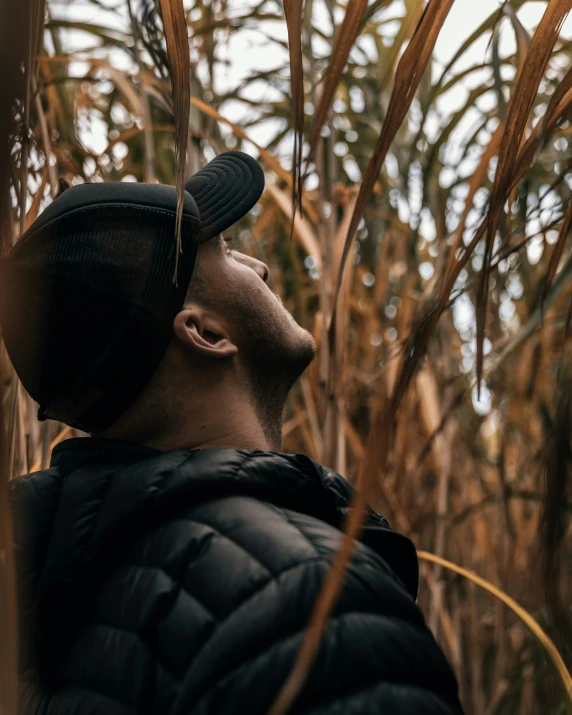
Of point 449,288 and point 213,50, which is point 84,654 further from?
point 213,50

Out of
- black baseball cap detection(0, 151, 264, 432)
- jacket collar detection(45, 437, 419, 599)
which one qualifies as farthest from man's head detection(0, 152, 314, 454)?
jacket collar detection(45, 437, 419, 599)

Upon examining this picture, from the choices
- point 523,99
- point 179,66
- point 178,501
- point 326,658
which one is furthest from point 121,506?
point 523,99

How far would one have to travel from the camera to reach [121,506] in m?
0.57

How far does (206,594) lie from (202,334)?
298mm

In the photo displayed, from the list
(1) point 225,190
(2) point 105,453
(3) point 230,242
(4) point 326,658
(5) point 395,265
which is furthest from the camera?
(5) point 395,265

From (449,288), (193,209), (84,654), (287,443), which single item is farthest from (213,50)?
(84,654)

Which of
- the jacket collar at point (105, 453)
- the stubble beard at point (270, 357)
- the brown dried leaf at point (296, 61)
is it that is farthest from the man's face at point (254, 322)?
the brown dried leaf at point (296, 61)

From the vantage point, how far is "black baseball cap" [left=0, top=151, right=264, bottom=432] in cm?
71

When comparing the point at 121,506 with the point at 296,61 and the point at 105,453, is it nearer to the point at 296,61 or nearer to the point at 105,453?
the point at 105,453

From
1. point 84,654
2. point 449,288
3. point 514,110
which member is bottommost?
point 84,654

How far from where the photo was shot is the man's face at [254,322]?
776mm

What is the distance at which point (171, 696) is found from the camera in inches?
19.5

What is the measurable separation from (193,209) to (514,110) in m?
0.32

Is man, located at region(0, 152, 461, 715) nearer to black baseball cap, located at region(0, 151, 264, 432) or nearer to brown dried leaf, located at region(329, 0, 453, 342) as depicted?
black baseball cap, located at region(0, 151, 264, 432)
